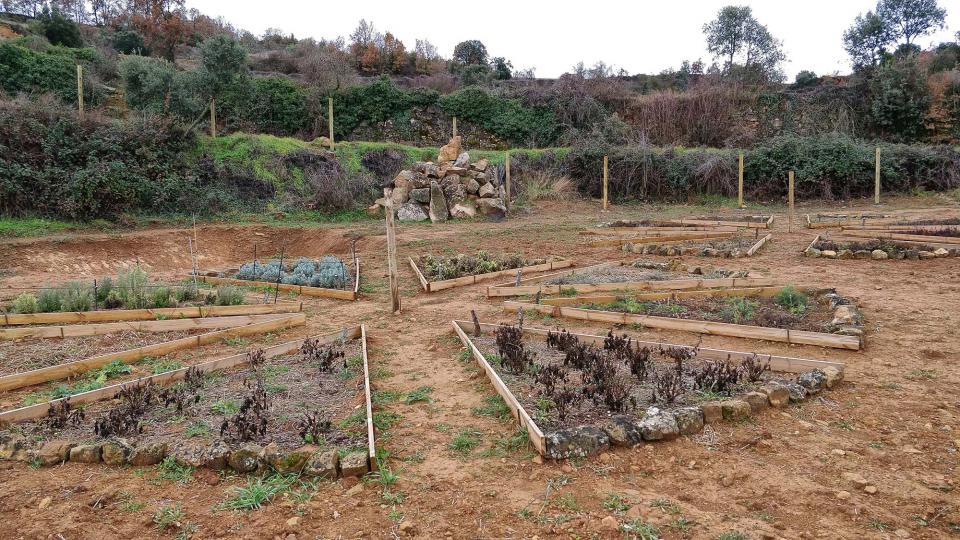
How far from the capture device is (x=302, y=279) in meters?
9.14

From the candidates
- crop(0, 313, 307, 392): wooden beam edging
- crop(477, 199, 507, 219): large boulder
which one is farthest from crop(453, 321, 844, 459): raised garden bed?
crop(477, 199, 507, 219): large boulder

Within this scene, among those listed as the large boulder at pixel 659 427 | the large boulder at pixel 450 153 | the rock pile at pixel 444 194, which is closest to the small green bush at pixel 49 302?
the large boulder at pixel 659 427

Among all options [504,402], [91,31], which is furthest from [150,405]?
[91,31]

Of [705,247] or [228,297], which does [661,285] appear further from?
[228,297]

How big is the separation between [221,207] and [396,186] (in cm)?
478

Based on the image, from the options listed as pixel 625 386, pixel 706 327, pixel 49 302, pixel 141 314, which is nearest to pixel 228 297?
pixel 141 314

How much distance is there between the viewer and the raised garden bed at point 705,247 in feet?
34.6

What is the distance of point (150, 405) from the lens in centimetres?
455

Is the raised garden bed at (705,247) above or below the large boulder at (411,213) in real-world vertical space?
below

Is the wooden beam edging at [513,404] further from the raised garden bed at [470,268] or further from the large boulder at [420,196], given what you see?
the large boulder at [420,196]

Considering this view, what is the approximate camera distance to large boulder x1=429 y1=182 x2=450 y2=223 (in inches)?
679

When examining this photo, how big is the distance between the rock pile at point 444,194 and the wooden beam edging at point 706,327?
1033cm

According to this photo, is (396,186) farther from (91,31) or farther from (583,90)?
(91,31)

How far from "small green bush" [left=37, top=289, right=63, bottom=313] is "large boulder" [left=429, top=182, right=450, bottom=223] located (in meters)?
10.7
